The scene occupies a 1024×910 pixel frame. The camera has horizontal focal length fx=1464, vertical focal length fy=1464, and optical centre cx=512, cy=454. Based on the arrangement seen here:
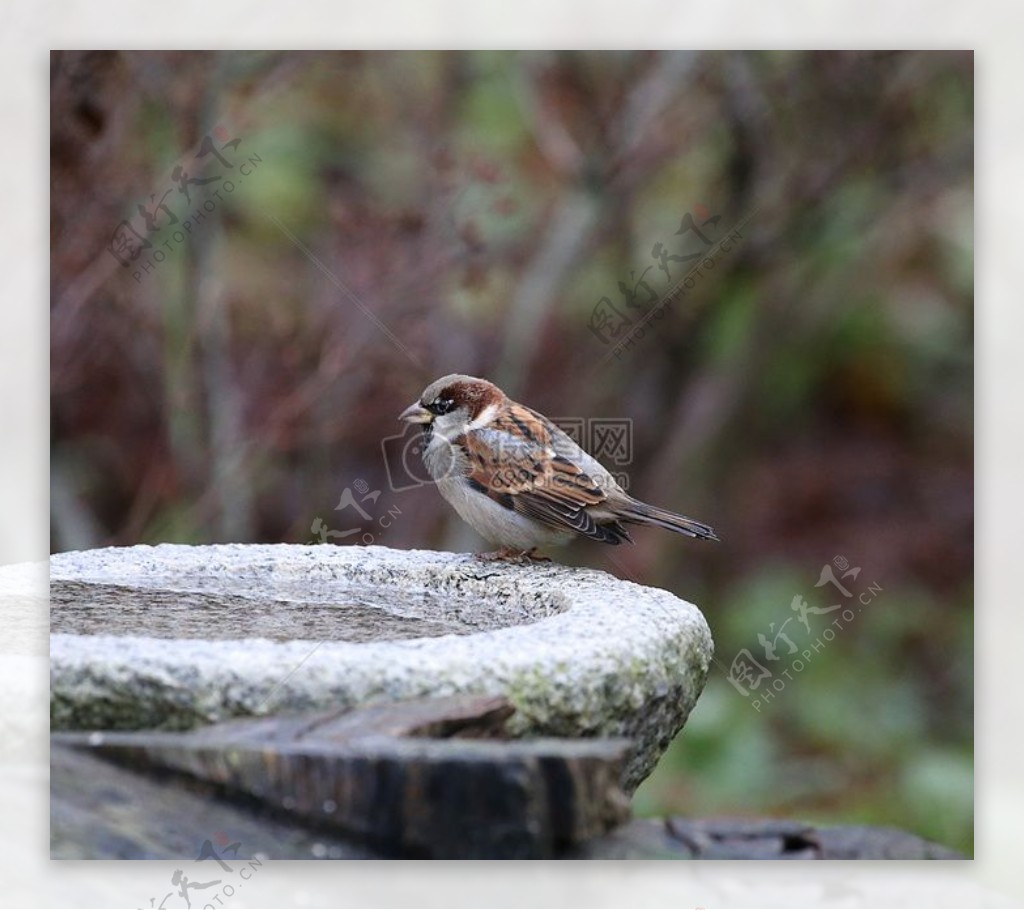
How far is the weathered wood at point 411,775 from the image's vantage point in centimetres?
243

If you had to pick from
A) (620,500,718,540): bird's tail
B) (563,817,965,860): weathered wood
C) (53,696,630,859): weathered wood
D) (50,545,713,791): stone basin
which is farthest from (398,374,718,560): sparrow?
(53,696,630,859): weathered wood

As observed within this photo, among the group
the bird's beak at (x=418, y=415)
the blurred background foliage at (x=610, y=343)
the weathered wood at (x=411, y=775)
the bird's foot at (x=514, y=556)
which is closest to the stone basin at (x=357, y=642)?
the weathered wood at (x=411, y=775)

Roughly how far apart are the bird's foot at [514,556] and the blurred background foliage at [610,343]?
1.21 metres

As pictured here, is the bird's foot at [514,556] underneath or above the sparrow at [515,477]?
underneath

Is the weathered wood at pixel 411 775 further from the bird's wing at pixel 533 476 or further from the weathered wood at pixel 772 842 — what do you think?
the bird's wing at pixel 533 476

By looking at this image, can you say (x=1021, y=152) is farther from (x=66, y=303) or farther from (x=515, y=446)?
(x=66, y=303)

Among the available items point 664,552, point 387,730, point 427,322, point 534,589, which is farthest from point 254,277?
point 387,730

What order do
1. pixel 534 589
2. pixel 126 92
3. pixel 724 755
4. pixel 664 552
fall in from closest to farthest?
pixel 534 589 < pixel 126 92 < pixel 724 755 < pixel 664 552

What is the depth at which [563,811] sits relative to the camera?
2.46 meters

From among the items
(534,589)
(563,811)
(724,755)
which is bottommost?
(724,755)

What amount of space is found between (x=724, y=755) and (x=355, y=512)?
1.77 meters

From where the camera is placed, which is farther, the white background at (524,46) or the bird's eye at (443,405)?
the bird's eye at (443,405)

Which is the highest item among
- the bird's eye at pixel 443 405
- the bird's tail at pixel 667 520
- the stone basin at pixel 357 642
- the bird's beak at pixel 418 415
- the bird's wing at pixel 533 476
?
the bird's eye at pixel 443 405

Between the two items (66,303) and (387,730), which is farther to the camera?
(66,303)
